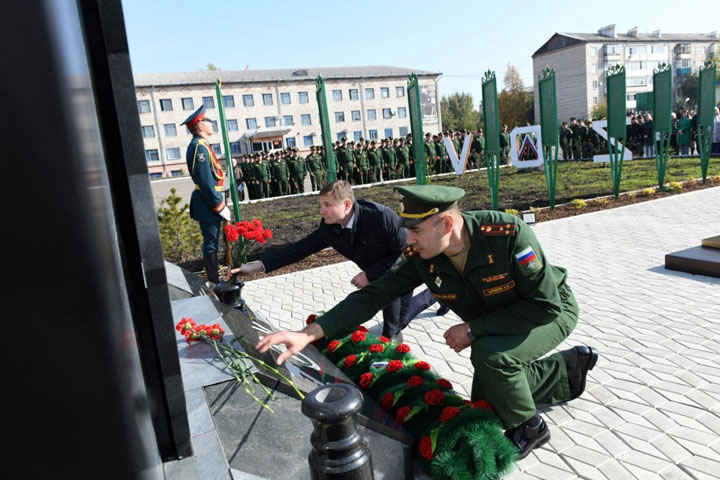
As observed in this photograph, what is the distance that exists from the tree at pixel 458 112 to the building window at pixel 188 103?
42.4 meters

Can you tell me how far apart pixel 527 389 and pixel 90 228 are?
2511 mm

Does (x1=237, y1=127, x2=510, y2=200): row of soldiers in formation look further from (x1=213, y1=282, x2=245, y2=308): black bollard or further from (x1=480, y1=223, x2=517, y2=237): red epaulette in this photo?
(x1=480, y1=223, x2=517, y2=237): red epaulette

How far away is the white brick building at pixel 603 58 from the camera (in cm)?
6450

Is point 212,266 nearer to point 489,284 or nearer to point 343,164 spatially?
point 489,284

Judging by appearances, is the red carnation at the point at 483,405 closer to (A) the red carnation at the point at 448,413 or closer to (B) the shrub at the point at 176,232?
(A) the red carnation at the point at 448,413

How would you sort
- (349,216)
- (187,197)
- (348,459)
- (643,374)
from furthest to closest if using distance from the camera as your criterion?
(187,197), (349,216), (643,374), (348,459)

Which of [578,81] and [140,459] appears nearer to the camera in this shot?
[140,459]

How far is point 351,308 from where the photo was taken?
2840 millimetres

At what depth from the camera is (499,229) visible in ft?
8.57

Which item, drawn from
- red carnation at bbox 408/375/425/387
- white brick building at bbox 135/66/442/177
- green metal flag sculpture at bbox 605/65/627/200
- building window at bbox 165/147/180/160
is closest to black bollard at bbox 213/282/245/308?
red carnation at bbox 408/375/425/387

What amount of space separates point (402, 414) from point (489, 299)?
75cm

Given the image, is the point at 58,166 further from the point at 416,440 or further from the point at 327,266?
the point at 327,266

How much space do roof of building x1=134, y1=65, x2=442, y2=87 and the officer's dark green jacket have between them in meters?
53.7

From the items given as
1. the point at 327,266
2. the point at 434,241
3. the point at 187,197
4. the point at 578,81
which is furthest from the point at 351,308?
the point at 578,81
